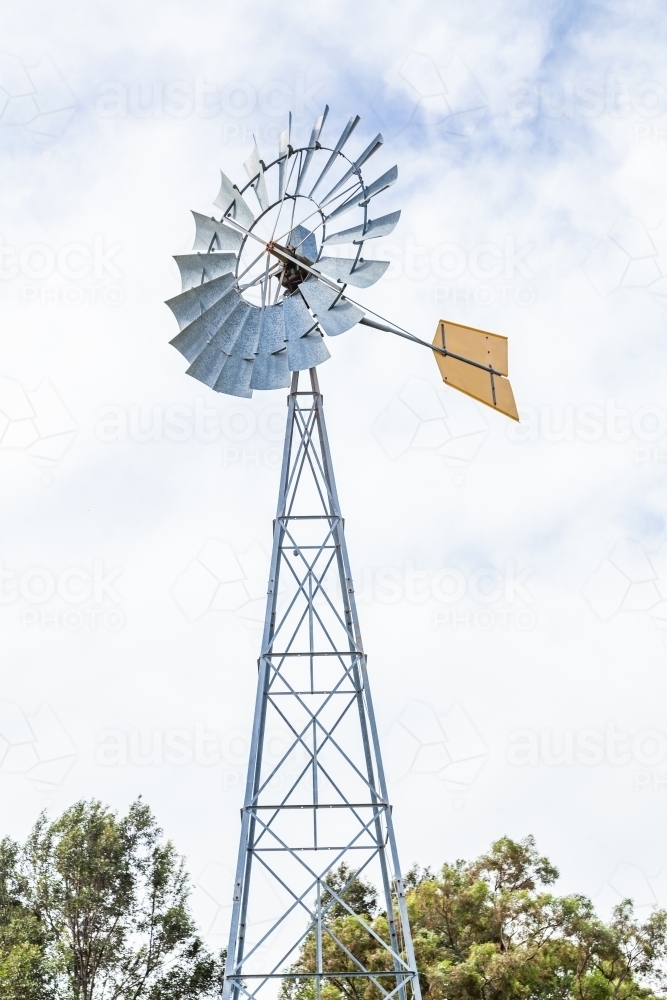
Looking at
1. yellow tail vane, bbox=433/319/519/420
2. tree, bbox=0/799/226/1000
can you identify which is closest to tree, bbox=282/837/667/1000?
tree, bbox=0/799/226/1000

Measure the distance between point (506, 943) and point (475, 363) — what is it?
46.1 feet

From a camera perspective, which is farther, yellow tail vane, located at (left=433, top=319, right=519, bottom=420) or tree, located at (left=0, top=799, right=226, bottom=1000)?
tree, located at (left=0, top=799, right=226, bottom=1000)

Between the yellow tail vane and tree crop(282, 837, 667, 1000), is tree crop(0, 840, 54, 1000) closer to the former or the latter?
tree crop(282, 837, 667, 1000)

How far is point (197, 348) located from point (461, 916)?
14.6m

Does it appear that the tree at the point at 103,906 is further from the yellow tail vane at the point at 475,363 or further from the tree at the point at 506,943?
the yellow tail vane at the point at 475,363

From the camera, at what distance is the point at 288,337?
36.8 ft

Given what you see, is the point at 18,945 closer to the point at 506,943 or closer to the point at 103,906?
the point at 103,906

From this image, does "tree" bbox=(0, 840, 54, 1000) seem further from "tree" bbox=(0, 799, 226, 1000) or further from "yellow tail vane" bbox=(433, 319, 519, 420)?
"yellow tail vane" bbox=(433, 319, 519, 420)

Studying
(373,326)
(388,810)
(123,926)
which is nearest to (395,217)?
(373,326)

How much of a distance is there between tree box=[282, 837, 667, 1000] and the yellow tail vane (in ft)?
40.8

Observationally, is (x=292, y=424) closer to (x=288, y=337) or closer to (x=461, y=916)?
(x=288, y=337)

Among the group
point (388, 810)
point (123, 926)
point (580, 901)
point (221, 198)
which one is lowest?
point (388, 810)

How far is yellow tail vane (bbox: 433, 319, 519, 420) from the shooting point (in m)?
11.0

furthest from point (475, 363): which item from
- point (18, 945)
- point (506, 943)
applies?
point (18, 945)
